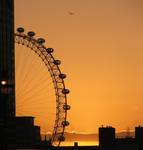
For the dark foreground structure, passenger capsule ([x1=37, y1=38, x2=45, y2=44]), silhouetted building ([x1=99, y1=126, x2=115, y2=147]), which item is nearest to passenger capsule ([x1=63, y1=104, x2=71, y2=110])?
passenger capsule ([x1=37, y1=38, x2=45, y2=44])

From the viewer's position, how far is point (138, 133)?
88375 mm

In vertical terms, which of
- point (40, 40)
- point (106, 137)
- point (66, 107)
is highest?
point (40, 40)

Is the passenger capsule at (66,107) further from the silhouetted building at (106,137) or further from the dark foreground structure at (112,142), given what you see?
the silhouetted building at (106,137)

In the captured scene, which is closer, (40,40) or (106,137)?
(106,137)

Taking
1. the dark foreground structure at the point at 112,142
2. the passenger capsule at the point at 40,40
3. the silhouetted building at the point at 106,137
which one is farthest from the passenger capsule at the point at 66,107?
the silhouetted building at the point at 106,137

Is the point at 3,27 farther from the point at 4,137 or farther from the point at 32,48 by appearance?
the point at 4,137

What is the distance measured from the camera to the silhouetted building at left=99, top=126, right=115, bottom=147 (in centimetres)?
8047

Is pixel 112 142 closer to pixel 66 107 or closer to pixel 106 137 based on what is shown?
pixel 106 137

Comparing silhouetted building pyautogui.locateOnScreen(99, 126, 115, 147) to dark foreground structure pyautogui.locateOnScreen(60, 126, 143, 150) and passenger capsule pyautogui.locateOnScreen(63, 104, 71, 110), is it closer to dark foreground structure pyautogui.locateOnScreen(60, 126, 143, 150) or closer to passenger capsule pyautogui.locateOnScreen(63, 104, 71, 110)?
dark foreground structure pyautogui.locateOnScreen(60, 126, 143, 150)

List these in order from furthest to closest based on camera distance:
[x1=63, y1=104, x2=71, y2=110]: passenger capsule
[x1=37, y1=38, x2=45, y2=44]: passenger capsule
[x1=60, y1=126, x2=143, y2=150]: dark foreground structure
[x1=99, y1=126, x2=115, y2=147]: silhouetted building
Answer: [x1=37, y1=38, x2=45, y2=44]: passenger capsule, [x1=63, y1=104, x2=71, y2=110]: passenger capsule, [x1=99, y1=126, x2=115, y2=147]: silhouetted building, [x1=60, y1=126, x2=143, y2=150]: dark foreground structure

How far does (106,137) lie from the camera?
8356cm

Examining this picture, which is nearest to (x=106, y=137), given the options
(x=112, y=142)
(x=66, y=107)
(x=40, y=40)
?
(x=112, y=142)

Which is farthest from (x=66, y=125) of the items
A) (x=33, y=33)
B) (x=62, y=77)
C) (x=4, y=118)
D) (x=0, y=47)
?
(x=4, y=118)

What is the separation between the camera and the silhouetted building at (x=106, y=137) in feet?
264
